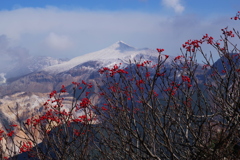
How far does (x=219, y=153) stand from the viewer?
9289 mm

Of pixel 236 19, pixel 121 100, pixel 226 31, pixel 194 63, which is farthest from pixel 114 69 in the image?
pixel 236 19

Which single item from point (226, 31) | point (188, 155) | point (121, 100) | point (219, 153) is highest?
point (226, 31)

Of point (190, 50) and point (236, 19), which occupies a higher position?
point (236, 19)

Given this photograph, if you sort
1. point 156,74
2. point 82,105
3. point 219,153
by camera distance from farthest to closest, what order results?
point 82,105 → point 156,74 → point 219,153

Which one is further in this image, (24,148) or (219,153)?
(24,148)

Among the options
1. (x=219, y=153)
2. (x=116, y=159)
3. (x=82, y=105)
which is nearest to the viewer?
(x=219, y=153)

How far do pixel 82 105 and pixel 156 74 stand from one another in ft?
16.2

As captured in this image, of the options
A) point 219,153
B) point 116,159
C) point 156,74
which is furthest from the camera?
point 116,159

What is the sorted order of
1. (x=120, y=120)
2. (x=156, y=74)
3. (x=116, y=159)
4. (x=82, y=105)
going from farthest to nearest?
(x=116, y=159)
(x=82, y=105)
(x=120, y=120)
(x=156, y=74)

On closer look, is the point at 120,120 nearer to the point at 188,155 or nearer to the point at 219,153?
the point at 188,155

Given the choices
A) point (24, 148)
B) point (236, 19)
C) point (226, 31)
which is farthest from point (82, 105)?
point (236, 19)

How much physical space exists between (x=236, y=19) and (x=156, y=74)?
321 inches

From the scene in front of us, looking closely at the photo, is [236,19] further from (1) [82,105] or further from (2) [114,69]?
(1) [82,105]

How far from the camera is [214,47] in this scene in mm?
14766
